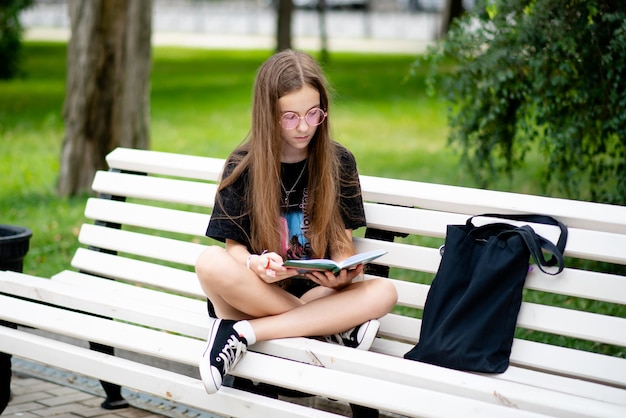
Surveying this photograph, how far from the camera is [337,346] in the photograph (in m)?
3.26

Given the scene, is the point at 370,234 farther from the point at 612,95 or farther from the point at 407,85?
the point at 407,85

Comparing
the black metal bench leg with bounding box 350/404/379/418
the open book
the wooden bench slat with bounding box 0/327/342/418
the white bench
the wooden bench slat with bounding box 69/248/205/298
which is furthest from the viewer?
the wooden bench slat with bounding box 69/248/205/298

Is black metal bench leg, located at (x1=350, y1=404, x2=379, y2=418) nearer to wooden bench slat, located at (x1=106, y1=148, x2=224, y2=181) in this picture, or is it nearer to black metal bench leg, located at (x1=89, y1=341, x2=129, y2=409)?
wooden bench slat, located at (x1=106, y1=148, x2=224, y2=181)

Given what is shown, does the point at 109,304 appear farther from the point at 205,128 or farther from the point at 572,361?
the point at 205,128

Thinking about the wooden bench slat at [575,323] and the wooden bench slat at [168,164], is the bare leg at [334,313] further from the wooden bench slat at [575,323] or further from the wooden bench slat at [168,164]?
the wooden bench slat at [168,164]

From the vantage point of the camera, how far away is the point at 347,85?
19484mm

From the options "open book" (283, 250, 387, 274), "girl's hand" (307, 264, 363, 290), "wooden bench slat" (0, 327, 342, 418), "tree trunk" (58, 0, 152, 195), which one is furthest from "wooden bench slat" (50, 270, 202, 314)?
"tree trunk" (58, 0, 152, 195)

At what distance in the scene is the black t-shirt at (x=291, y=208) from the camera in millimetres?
3510

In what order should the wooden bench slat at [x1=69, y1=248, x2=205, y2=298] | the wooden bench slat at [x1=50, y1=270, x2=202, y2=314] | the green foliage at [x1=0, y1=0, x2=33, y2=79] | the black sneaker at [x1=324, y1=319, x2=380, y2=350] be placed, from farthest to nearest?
the green foliage at [x1=0, y1=0, x2=33, y2=79], the wooden bench slat at [x1=69, y1=248, x2=205, y2=298], the wooden bench slat at [x1=50, y1=270, x2=202, y2=314], the black sneaker at [x1=324, y1=319, x2=380, y2=350]

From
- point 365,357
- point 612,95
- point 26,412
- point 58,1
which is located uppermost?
point 58,1

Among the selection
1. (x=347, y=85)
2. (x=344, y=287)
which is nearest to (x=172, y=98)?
(x=347, y=85)

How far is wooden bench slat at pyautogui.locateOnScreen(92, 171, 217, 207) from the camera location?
4.21 m

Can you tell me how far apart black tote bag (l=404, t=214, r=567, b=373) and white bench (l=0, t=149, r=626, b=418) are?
84mm

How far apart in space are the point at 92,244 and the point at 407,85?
15.4 meters
